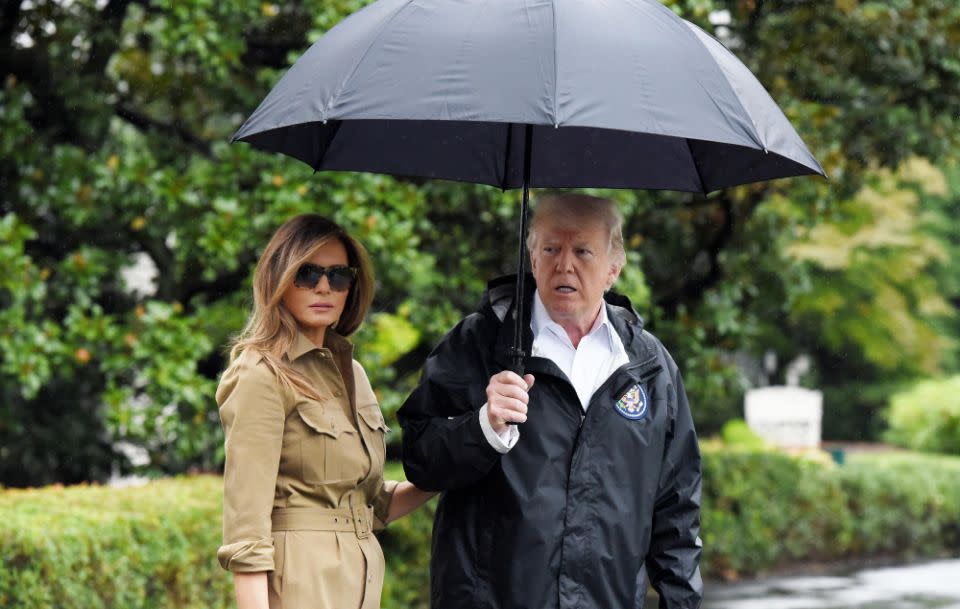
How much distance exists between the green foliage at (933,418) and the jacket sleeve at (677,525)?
15.0 meters

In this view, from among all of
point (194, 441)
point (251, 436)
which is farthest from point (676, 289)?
point (251, 436)

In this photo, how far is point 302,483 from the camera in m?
3.33

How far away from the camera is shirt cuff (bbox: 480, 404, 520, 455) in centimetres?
335

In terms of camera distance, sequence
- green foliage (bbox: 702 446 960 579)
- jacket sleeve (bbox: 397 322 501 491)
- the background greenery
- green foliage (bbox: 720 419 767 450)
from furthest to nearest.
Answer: green foliage (bbox: 720 419 767 450) < green foliage (bbox: 702 446 960 579) < the background greenery < jacket sleeve (bbox: 397 322 501 491)

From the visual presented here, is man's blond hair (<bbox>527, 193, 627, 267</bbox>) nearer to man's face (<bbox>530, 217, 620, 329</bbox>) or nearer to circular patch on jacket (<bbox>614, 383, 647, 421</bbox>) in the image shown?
man's face (<bbox>530, 217, 620, 329</bbox>)

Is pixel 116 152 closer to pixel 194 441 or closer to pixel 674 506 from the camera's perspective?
pixel 194 441

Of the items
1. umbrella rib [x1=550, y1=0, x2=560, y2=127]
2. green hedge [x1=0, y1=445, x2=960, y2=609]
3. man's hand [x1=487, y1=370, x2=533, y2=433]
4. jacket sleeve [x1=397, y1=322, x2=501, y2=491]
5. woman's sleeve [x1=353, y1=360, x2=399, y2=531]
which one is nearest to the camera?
umbrella rib [x1=550, y1=0, x2=560, y2=127]

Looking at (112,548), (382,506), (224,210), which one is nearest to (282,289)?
(382,506)

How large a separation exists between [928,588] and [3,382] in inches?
315

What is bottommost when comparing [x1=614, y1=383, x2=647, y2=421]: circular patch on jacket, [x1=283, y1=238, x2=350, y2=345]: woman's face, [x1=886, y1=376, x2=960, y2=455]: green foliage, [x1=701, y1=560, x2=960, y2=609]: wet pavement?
[x1=701, y1=560, x2=960, y2=609]: wet pavement

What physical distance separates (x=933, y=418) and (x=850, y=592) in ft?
24.1

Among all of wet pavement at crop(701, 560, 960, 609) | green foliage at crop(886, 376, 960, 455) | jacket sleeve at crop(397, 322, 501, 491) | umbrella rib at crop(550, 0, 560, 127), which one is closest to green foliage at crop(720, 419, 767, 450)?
wet pavement at crop(701, 560, 960, 609)

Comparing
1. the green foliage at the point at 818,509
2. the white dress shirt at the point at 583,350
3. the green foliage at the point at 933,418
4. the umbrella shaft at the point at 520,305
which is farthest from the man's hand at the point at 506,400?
the green foliage at the point at 933,418

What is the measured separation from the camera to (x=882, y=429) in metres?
32.6
